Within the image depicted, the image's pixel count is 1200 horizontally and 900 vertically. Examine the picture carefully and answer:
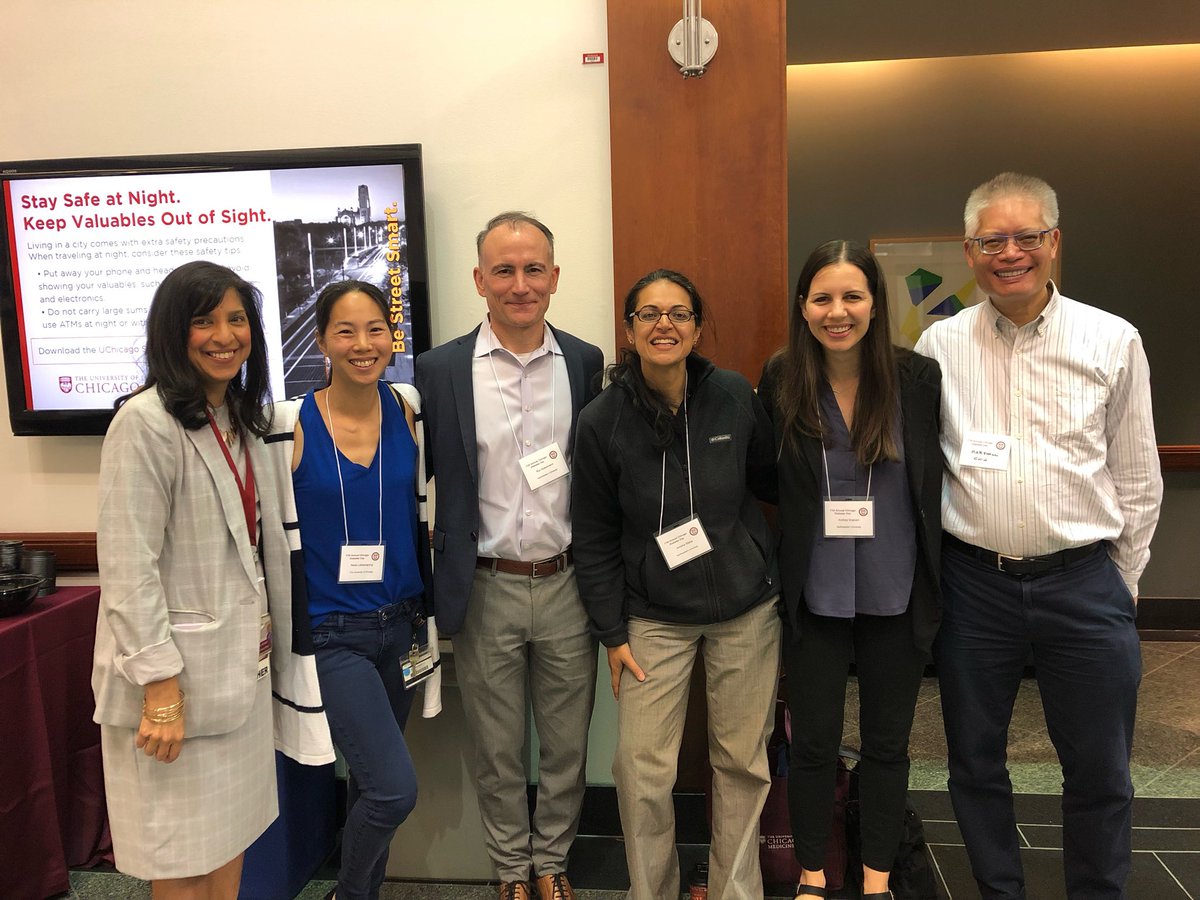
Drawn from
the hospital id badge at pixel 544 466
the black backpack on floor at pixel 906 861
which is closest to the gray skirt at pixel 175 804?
the hospital id badge at pixel 544 466

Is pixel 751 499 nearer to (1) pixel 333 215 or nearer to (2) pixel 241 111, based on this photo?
(1) pixel 333 215

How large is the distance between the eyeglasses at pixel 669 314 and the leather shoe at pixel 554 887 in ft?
5.07

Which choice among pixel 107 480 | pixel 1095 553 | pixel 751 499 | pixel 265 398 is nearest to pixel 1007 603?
pixel 1095 553

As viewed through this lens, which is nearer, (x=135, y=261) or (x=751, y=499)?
(x=751, y=499)

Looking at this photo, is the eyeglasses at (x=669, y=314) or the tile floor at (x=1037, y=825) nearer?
the eyeglasses at (x=669, y=314)

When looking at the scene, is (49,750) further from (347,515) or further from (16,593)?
(347,515)

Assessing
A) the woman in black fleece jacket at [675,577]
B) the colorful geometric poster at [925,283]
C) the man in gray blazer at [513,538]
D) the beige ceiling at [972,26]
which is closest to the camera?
the woman in black fleece jacket at [675,577]

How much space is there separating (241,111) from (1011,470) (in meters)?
2.61

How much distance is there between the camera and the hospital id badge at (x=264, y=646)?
158 cm

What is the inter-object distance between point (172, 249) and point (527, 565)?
1.68 meters

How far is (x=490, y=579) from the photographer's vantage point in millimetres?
1951

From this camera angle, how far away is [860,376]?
1807 millimetres

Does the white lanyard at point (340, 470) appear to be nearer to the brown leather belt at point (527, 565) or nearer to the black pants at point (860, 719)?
the brown leather belt at point (527, 565)

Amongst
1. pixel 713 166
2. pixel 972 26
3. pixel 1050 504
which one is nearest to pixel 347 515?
pixel 713 166
